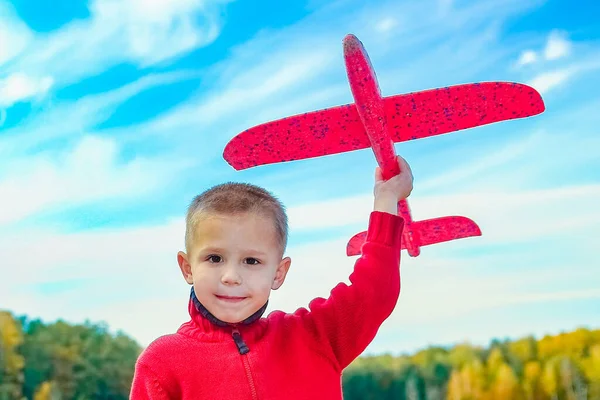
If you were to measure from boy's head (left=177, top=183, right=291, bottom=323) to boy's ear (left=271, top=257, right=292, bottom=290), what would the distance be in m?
0.03

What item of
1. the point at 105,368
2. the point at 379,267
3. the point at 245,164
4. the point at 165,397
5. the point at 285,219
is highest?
the point at 105,368

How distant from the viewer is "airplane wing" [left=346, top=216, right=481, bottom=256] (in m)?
3.62

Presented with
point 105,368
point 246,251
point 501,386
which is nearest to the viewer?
point 246,251

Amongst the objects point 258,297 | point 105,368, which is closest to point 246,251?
point 258,297

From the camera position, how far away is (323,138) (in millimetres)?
2914

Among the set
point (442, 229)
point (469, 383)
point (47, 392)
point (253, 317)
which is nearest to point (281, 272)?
point (253, 317)

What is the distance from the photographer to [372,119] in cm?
263

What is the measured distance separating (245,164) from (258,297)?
46.8 inches

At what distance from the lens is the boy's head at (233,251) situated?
174cm

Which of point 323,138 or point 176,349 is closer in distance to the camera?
point 176,349

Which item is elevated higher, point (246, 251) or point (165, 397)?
point (246, 251)

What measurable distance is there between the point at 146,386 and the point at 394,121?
145 centimetres

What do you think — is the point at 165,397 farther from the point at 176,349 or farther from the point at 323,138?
the point at 323,138

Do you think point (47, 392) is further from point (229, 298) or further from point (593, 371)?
point (229, 298)
